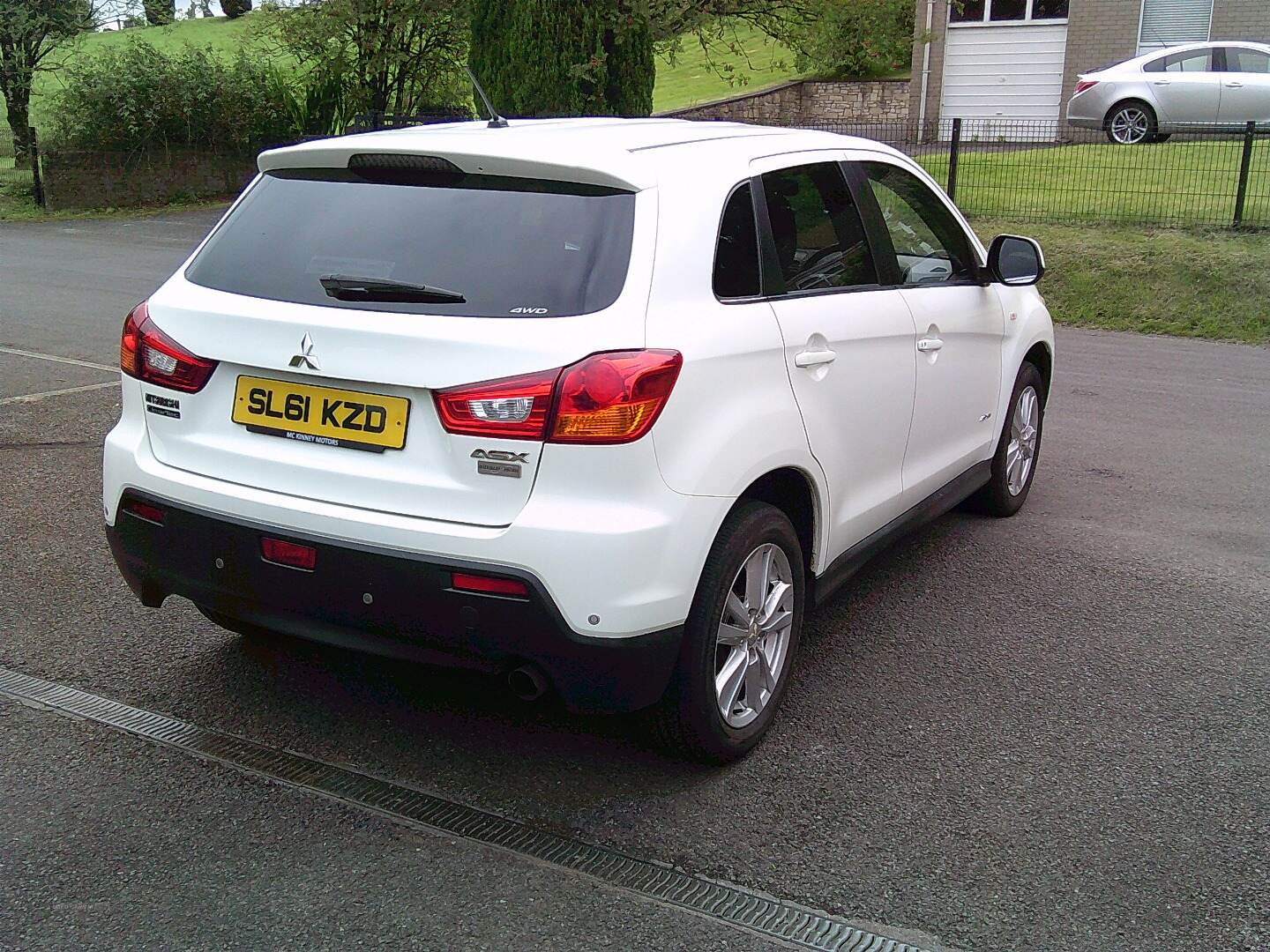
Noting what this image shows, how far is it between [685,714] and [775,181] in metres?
1.69

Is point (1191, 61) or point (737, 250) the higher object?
point (1191, 61)

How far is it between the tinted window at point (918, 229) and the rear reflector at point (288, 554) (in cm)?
246

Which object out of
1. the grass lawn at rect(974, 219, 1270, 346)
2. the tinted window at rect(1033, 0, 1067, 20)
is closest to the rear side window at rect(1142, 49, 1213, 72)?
the tinted window at rect(1033, 0, 1067, 20)

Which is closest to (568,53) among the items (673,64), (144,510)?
(673,64)

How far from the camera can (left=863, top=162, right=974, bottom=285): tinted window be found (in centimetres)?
483

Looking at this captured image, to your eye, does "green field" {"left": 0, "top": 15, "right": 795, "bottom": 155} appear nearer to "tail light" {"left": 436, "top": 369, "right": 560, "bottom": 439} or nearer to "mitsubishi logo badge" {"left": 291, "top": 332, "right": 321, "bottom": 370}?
"mitsubishi logo badge" {"left": 291, "top": 332, "right": 321, "bottom": 370}

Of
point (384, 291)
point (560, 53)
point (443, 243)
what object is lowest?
point (384, 291)

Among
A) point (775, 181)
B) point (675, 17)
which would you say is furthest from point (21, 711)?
point (675, 17)

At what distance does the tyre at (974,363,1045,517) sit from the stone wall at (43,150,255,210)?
67.9ft

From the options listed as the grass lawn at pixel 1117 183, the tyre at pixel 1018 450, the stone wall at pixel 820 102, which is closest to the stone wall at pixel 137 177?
the stone wall at pixel 820 102

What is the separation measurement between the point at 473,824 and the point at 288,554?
847mm

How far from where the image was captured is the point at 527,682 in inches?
132

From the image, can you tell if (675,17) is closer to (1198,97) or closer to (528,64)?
(528,64)

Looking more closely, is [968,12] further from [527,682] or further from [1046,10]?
[527,682]
